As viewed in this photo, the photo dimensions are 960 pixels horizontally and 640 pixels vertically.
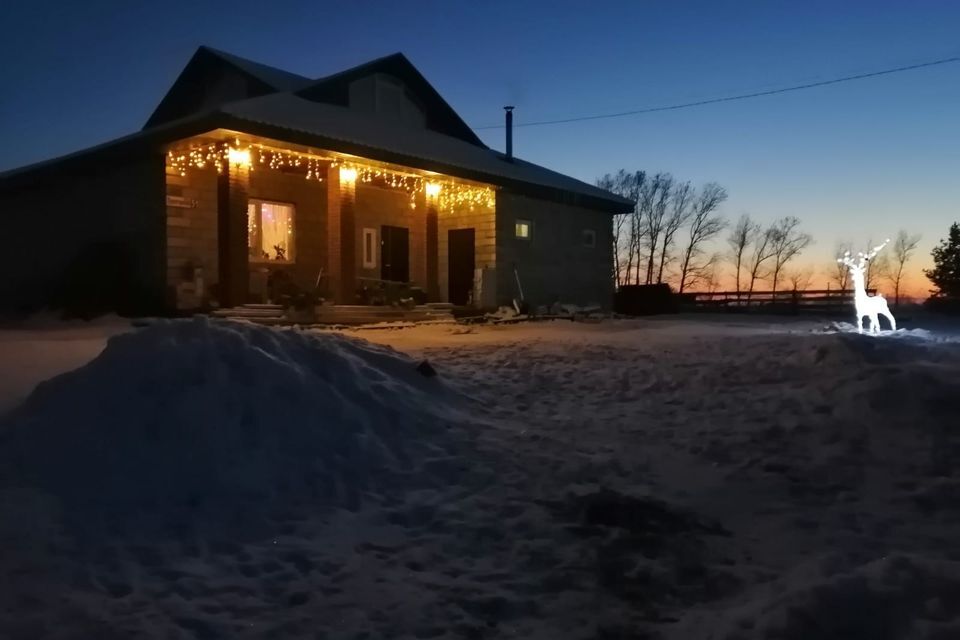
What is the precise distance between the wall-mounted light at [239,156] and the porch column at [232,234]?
39mm

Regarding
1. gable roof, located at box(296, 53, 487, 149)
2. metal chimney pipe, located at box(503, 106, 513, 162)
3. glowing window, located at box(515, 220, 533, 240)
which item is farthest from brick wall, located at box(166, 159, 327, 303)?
metal chimney pipe, located at box(503, 106, 513, 162)

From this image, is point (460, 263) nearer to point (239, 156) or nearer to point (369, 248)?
point (369, 248)

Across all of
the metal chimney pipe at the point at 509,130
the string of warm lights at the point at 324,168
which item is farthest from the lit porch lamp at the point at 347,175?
the metal chimney pipe at the point at 509,130

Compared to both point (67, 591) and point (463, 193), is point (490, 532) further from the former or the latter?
point (463, 193)

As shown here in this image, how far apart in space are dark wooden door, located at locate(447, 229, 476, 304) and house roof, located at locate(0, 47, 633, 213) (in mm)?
1907

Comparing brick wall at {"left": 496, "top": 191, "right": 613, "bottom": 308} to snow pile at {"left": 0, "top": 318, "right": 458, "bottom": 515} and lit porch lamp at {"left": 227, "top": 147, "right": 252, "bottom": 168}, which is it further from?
snow pile at {"left": 0, "top": 318, "right": 458, "bottom": 515}

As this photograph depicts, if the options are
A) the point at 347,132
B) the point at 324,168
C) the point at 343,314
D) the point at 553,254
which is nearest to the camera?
the point at 343,314

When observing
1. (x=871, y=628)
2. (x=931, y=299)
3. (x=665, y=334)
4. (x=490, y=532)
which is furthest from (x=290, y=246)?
(x=931, y=299)

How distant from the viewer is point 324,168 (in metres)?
16.0

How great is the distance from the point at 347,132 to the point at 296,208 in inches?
120

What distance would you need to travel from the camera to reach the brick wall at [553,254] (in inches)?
706

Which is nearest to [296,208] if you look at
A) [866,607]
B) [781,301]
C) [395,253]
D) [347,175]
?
[347,175]

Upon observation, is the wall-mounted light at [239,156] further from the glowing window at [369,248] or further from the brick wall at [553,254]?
the brick wall at [553,254]

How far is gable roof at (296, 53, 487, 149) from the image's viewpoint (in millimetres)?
17031
